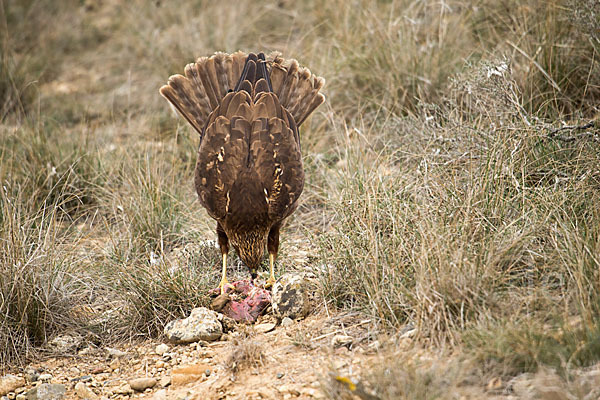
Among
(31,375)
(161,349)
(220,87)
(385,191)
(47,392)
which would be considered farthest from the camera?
(220,87)

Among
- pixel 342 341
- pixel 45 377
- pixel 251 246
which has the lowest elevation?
pixel 45 377

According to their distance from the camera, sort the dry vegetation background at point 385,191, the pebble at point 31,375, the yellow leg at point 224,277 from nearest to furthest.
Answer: the dry vegetation background at point 385,191 < the pebble at point 31,375 < the yellow leg at point 224,277

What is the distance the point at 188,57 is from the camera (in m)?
6.93

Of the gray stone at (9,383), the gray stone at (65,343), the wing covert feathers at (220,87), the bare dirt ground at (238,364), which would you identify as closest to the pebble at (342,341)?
the bare dirt ground at (238,364)

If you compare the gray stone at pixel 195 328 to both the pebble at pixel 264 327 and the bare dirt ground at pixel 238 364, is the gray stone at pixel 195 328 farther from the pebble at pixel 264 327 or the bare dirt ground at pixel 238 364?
the pebble at pixel 264 327

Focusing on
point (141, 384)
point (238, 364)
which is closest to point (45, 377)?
point (141, 384)

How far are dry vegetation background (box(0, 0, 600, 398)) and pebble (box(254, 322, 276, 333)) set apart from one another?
39 centimetres

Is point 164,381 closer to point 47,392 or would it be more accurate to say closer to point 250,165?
point 47,392

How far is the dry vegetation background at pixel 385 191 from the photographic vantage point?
3121 mm

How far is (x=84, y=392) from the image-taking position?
344 cm

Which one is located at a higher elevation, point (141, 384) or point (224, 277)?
point (224, 277)

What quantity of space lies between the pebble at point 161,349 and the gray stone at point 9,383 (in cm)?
77

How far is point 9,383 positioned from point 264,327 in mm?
1486

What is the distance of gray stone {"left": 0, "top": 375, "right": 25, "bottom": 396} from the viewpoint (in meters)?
3.47
